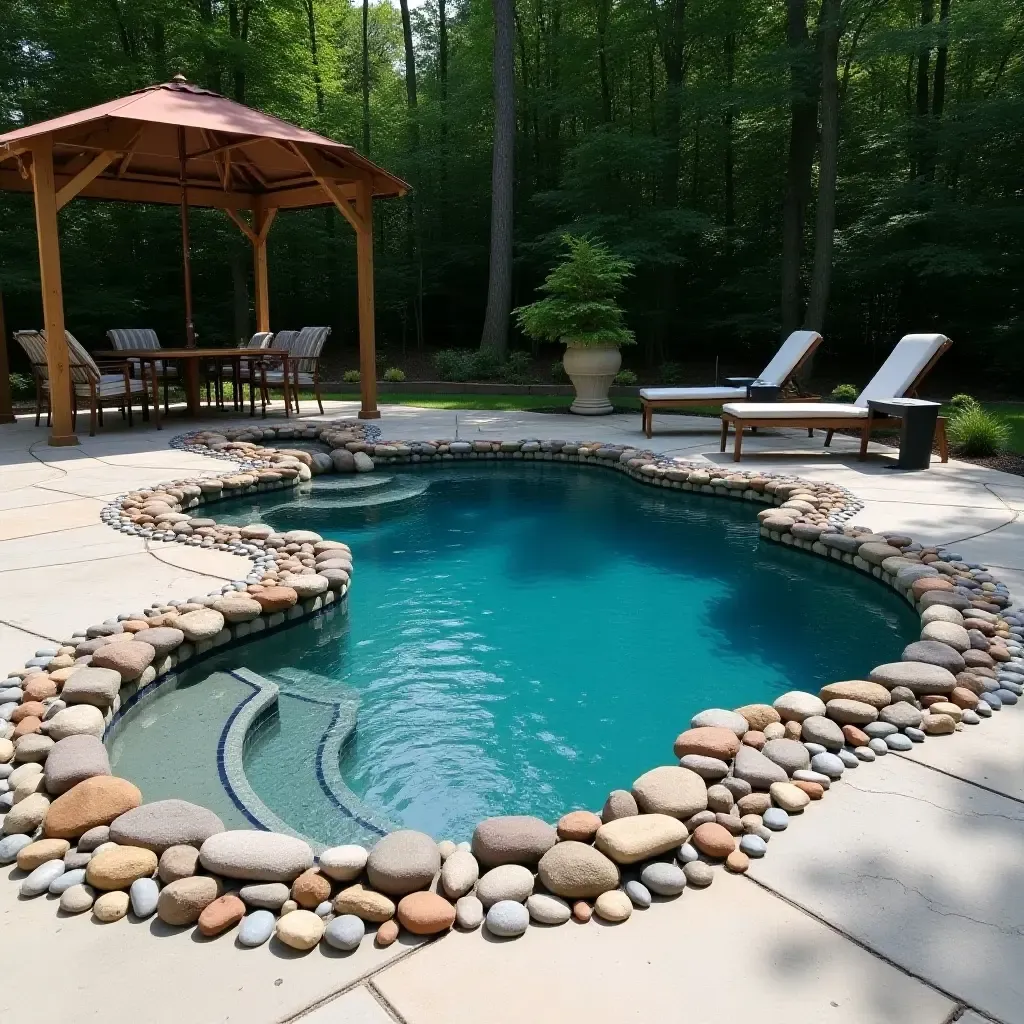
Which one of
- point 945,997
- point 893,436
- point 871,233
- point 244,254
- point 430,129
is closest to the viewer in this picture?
point 945,997

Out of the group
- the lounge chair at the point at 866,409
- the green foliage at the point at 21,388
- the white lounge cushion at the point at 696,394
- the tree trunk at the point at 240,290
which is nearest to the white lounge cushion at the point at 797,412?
the lounge chair at the point at 866,409

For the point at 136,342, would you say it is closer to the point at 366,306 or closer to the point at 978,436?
the point at 366,306

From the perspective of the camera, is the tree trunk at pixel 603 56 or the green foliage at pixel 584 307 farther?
the tree trunk at pixel 603 56

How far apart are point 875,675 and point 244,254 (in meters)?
15.0

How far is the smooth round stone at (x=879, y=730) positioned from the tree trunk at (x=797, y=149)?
11.9 m

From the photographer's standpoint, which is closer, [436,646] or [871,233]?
[436,646]

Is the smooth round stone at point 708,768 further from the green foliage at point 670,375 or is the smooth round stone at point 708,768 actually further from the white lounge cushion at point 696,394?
the green foliage at point 670,375

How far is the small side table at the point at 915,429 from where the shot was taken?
631cm

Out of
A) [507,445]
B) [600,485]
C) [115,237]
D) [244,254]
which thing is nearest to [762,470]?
[600,485]

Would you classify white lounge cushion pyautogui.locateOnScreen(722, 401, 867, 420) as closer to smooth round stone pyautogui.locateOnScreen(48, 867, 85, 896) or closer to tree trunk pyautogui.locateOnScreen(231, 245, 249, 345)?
smooth round stone pyautogui.locateOnScreen(48, 867, 85, 896)

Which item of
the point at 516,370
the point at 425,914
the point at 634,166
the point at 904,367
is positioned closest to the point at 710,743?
the point at 425,914

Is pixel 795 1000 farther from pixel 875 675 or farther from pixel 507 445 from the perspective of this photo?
pixel 507 445

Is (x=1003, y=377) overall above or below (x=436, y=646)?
above

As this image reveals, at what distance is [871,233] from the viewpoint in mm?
13641
